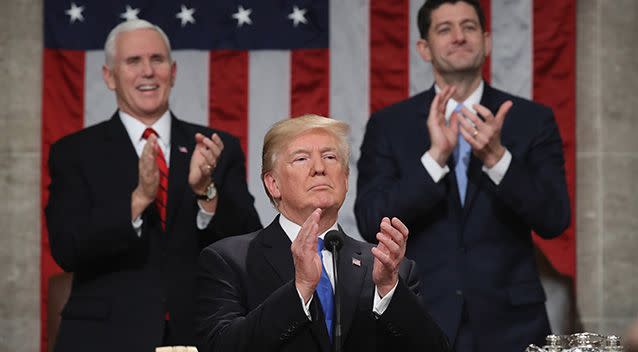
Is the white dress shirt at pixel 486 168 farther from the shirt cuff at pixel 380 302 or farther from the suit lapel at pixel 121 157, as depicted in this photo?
the shirt cuff at pixel 380 302

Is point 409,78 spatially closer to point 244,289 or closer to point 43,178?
point 43,178

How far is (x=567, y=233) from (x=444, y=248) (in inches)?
62.7

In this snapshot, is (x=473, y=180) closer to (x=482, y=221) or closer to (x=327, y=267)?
(x=482, y=221)

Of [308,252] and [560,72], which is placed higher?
[560,72]

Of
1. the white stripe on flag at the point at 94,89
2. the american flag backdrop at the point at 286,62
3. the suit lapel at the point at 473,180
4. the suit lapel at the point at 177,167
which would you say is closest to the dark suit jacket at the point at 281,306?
the suit lapel at the point at 473,180

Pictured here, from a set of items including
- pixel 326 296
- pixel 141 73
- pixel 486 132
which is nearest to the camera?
pixel 326 296

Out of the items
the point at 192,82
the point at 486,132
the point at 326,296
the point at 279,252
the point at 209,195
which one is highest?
the point at 192,82

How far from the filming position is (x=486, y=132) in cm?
415

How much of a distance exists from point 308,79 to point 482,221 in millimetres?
1751

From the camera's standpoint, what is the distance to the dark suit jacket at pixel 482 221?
14.0ft

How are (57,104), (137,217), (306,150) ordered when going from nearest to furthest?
(306,150), (137,217), (57,104)

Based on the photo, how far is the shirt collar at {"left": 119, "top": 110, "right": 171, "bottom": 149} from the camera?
465cm

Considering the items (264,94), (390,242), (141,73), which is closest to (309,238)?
(390,242)

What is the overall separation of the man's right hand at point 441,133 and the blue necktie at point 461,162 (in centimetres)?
18
